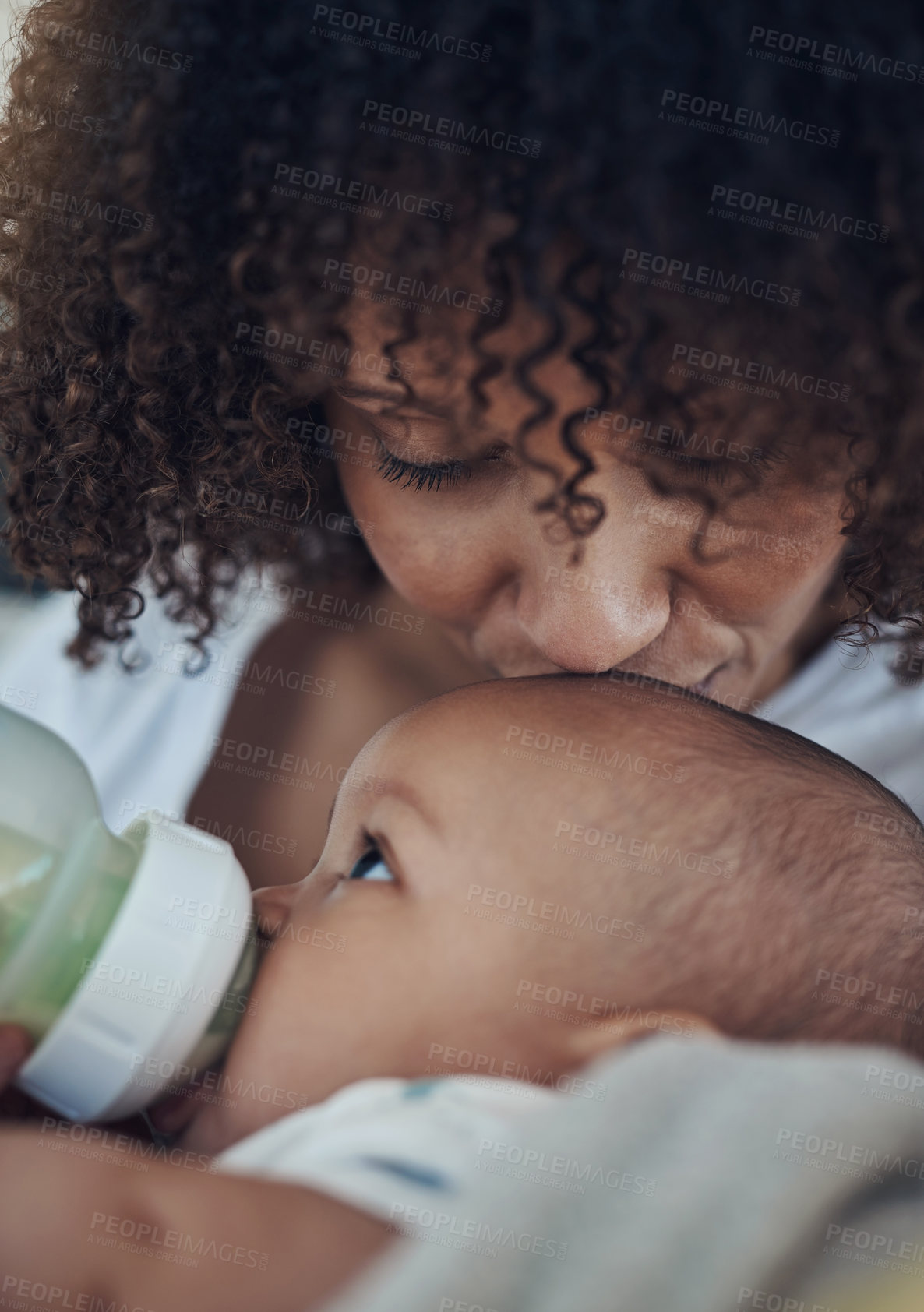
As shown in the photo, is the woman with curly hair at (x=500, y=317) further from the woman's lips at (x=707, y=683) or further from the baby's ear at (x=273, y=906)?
the baby's ear at (x=273, y=906)

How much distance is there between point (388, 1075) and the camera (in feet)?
1.92

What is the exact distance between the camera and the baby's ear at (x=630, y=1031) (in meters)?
0.58

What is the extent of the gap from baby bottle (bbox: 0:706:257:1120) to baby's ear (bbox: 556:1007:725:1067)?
214 millimetres

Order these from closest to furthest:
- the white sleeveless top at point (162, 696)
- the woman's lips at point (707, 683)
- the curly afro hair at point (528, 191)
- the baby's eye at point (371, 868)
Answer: the curly afro hair at point (528, 191)
the baby's eye at point (371, 868)
the woman's lips at point (707, 683)
the white sleeveless top at point (162, 696)

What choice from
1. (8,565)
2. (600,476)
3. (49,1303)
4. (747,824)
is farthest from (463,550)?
(8,565)

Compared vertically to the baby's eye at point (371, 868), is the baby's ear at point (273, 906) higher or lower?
lower

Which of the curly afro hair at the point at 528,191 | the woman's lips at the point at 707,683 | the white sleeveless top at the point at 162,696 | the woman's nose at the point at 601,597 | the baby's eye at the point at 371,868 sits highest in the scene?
the curly afro hair at the point at 528,191

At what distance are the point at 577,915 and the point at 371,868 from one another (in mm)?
143

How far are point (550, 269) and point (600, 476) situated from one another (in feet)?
0.45

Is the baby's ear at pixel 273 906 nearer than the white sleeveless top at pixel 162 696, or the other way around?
the baby's ear at pixel 273 906

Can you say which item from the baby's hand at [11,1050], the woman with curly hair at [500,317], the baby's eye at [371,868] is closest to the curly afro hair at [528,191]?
the woman with curly hair at [500,317]

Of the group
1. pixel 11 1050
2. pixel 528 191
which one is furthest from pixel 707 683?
pixel 11 1050

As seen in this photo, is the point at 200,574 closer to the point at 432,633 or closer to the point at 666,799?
the point at 432,633

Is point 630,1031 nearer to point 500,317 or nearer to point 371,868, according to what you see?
point 371,868
